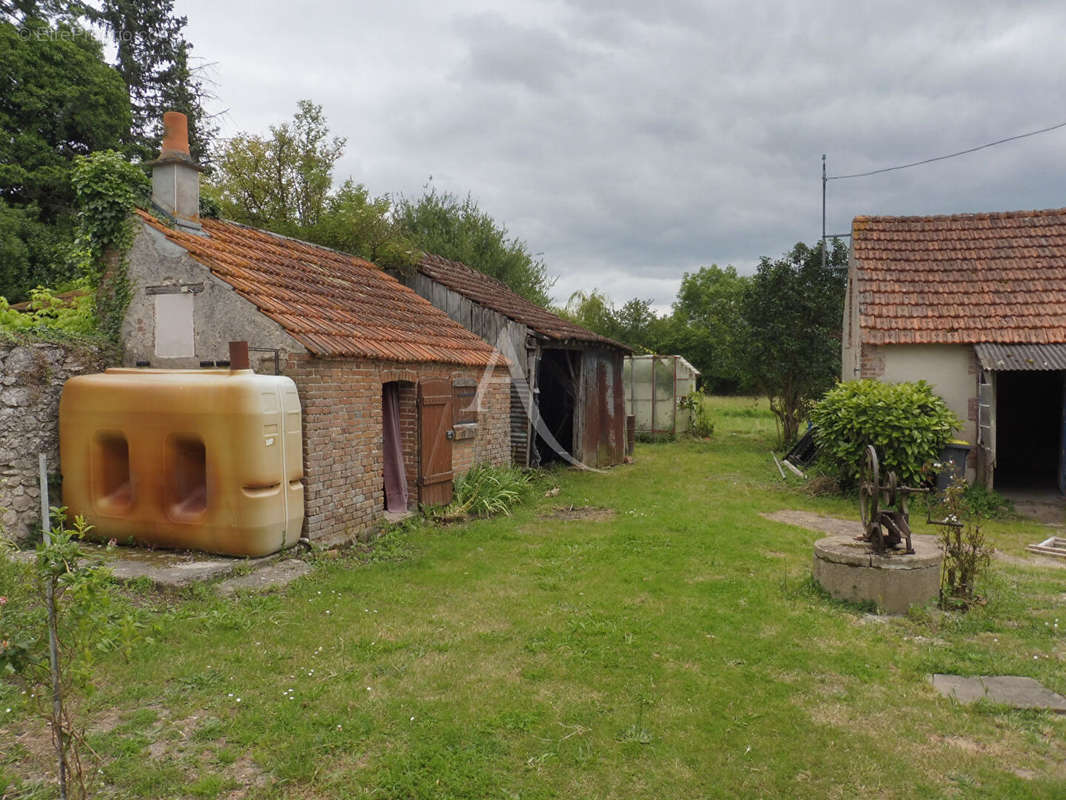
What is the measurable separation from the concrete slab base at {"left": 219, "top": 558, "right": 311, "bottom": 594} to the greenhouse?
1439cm

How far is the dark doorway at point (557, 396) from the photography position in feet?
50.2

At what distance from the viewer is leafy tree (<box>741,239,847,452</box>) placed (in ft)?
59.2

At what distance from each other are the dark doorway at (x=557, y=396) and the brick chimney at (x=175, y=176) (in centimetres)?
788

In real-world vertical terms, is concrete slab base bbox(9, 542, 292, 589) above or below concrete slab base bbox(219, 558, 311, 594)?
above

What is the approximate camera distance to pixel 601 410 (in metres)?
15.6

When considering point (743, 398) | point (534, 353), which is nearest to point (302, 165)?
point (534, 353)

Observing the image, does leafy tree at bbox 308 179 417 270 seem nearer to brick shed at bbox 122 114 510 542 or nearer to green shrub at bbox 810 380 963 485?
brick shed at bbox 122 114 510 542

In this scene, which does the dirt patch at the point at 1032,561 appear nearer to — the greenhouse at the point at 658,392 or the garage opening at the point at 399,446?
the garage opening at the point at 399,446

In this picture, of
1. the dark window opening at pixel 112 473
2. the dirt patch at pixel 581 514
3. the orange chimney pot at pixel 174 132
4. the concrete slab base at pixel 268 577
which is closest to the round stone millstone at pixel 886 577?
the dirt patch at pixel 581 514

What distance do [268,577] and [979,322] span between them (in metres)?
12.0

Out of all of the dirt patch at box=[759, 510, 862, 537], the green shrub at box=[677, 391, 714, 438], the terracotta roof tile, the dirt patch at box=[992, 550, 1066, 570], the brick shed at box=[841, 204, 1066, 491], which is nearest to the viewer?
the dirt patch at box=[992, 550, 1066, 570]

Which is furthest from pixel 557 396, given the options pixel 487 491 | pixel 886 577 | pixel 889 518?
pixel 886 577

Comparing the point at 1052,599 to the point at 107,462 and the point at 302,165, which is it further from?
the point at 302,165

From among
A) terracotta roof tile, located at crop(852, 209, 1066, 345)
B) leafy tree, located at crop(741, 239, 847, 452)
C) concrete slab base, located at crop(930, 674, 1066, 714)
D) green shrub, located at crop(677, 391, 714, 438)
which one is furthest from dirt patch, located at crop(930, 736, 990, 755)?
green shrub, located at crop(677, 391, 714, 438)
